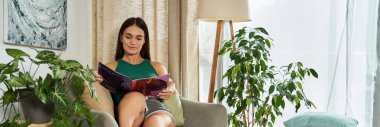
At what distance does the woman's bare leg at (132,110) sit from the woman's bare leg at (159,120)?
0.05 metres

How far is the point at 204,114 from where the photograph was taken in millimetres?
2605

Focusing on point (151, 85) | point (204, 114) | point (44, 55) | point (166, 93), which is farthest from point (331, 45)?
point (44, 55)

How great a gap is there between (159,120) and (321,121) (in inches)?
40.3

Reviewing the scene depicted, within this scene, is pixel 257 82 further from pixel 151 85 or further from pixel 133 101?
pixel 133 101

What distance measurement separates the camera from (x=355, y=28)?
3.28 m

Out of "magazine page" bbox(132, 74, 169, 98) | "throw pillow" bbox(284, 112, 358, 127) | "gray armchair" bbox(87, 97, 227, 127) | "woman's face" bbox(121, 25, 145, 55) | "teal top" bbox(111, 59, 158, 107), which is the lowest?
"throw pillow" bbox(284, 112, 358, 127)

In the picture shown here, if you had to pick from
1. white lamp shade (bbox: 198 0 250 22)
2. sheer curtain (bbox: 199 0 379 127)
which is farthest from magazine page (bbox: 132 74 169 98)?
sheer curtain (bbox: 199 0 379 127)

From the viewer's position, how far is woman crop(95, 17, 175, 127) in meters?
2.31

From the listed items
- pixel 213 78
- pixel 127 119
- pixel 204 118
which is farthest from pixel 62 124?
pixel 213 78

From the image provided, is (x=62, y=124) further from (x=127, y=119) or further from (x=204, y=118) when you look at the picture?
(x=204, y=118)

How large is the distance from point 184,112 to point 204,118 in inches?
6.7

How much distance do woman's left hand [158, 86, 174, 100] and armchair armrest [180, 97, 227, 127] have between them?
0.15 m

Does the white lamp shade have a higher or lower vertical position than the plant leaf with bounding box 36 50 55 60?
higher

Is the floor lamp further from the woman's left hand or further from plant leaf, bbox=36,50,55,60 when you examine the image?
plant leaf, bbox=36,50,55,60
